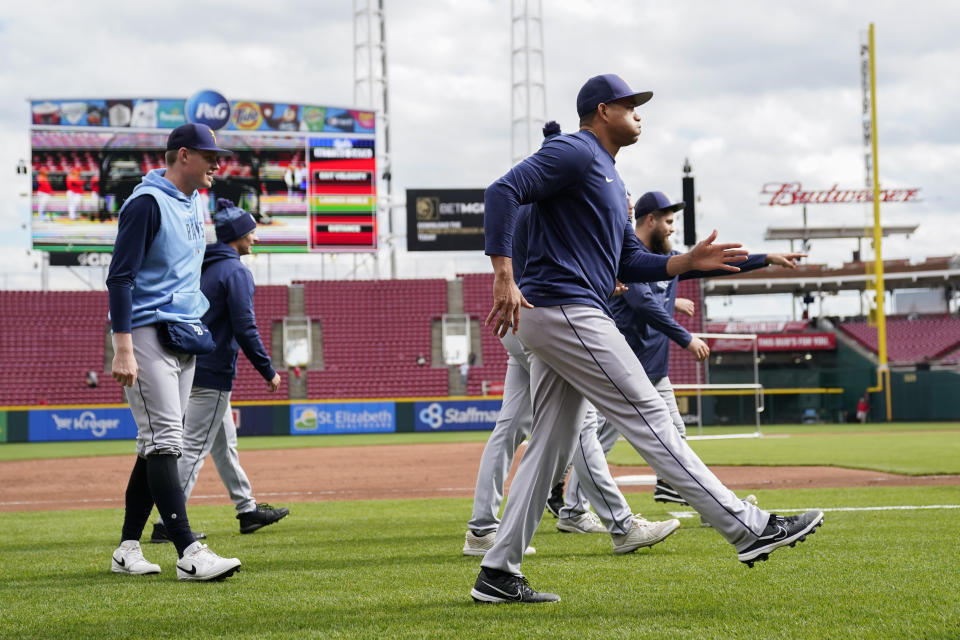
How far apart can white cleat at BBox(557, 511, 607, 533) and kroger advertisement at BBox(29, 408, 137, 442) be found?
910 inches

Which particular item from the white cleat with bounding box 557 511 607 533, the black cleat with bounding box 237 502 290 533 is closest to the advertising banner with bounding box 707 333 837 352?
the white cleat with bounding box 557 511 607 533

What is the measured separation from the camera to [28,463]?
1708cm

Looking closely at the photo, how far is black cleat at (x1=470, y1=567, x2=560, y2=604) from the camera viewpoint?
12.1 ft

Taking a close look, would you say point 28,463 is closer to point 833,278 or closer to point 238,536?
point 238,536

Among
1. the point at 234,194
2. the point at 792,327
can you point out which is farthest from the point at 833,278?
the point at 234,194

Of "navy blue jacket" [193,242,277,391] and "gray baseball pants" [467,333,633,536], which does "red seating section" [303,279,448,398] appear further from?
"gray baseball pants" [467,333,633,536]

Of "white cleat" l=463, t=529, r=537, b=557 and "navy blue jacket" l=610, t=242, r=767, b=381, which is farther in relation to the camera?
"navy blue jacket" l=610, t=242, r=767, b=381

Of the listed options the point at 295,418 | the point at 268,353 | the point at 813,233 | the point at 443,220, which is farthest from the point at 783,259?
the point at 813,233

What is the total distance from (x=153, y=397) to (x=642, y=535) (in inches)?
98.0

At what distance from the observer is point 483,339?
120ft

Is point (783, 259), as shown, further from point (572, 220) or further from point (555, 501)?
point (555, 501)

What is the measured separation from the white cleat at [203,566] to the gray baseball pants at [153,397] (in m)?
0.49

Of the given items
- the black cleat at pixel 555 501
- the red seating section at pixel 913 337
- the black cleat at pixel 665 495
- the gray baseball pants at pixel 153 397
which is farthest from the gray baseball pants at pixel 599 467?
the red seating section at pixel 913 337

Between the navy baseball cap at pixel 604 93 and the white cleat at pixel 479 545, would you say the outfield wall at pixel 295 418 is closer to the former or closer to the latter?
the white cleat at pixel 479 545
